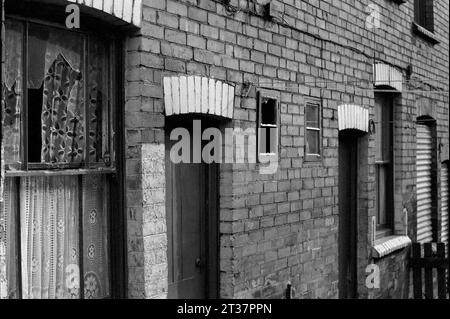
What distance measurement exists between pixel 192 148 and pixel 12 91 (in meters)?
1.71

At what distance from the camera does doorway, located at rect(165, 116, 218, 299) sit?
4.89 m

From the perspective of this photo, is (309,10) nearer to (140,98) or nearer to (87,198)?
(140,98)

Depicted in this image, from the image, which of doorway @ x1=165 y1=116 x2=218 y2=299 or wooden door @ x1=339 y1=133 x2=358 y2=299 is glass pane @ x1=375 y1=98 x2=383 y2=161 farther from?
doorway @ x1=165 y1=116 x2=218 y2=299

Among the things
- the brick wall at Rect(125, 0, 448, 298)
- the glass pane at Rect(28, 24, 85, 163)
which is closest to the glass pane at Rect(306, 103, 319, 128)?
the brick wall at Rect(125, 0, 448, 298)

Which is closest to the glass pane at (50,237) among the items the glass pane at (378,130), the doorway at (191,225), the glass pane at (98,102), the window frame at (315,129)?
the glass pane at (98,102)

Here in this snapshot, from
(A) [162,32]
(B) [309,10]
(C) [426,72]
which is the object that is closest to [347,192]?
(B) [309,10]

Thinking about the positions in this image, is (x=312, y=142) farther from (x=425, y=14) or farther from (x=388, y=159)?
(x=425, y=14)

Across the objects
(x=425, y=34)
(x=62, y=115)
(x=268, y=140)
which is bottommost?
(x=268, y=140)

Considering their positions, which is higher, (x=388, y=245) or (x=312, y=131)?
(x=312, y=131)

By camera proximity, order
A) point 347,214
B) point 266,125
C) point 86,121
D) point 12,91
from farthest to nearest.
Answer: point 347,214, point 266,125, point 86,121, point 12,91

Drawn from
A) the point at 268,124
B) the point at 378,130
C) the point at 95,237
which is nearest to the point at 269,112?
the point at 268,124

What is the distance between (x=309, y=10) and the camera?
643 cm

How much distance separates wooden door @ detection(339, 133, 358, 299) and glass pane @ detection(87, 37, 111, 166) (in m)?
3.87

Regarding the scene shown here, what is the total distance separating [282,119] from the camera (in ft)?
19.5
